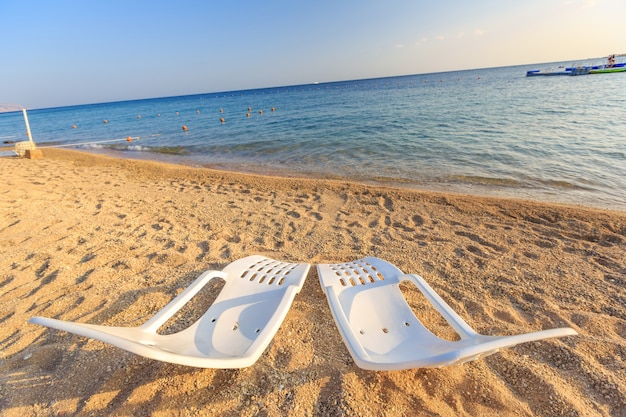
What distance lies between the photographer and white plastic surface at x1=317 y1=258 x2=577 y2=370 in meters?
1.37

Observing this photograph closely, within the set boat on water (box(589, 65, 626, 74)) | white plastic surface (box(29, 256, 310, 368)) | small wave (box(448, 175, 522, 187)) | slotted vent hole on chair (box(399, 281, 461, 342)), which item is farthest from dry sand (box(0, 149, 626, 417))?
boat on water (box(589, 65, 626, 74))

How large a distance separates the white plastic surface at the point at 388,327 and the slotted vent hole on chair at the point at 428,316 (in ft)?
0.53

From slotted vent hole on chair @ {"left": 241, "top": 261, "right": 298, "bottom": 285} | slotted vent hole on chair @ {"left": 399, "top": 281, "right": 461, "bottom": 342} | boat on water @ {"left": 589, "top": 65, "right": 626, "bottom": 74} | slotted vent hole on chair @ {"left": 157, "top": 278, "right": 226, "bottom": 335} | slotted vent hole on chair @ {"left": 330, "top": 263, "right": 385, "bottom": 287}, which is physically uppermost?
boat on water @ {"left": 589, "top": 65, "right": 626, "bottom": 74}

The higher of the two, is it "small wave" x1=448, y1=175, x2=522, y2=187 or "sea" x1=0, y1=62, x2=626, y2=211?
"sea" x1=0, y1=62, x2=626, y2=211

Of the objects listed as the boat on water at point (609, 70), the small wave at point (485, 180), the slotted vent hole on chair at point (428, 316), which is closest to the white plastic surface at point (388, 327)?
the slotted vent hole on chair at point (428, 316)

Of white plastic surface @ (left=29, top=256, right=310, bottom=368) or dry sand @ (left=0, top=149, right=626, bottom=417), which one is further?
dry sand @ (left=0, top=149, right=626, bottom=417)

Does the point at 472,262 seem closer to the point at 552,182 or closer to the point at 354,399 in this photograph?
the point at 354,399

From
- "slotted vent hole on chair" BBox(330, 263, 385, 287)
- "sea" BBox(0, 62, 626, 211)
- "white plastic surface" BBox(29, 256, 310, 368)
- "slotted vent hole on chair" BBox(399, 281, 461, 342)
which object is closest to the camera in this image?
"white plastic surface" BBox(29, 256, 310, 368)

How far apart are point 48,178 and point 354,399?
9398mm

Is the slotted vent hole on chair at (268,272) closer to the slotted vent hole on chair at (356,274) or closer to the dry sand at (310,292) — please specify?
the dry sand at (310,292)

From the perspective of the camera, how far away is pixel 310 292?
2834mm

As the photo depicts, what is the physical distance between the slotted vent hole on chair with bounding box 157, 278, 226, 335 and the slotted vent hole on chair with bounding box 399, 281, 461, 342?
69.3 inches

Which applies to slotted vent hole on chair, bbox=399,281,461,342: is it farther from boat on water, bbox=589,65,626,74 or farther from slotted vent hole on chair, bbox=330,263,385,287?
boat on water, bbox=589,65,626,74

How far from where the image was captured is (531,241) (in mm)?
3885
